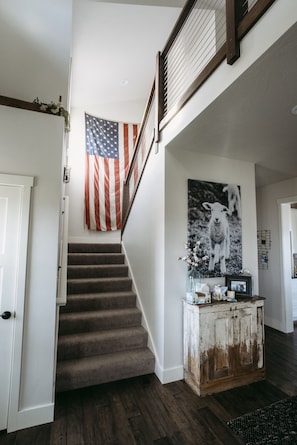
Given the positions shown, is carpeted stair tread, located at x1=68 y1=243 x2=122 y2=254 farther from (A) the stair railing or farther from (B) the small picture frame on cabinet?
(B) the small picture frame on cabinet

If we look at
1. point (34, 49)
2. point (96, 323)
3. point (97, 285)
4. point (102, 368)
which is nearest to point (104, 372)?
point (102, 368)

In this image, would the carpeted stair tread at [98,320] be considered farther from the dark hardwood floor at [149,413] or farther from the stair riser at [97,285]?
the dark hardwood floor at [149,413]

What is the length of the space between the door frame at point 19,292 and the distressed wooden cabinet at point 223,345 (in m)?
1.66

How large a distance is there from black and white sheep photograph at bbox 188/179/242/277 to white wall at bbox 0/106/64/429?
1586 mm

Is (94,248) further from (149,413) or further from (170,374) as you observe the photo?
(149,413)

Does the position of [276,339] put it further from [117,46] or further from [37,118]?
[117,46]

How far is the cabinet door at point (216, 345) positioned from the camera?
7.49 feet

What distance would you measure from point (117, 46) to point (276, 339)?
18.7ft

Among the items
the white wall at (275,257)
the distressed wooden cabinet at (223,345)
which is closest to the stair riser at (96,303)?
the distressed wooden cabinet at (223,345)

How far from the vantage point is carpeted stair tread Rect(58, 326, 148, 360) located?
255cm

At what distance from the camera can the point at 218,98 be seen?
69.7 inches

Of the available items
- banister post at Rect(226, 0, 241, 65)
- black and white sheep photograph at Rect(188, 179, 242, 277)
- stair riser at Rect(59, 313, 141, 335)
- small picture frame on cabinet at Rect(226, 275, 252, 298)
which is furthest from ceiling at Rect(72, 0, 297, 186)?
stair riser at Rect(59, 313, 141, 335)

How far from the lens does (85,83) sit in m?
4.70

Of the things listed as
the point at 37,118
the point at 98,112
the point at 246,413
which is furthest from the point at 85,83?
the point at 246,413
